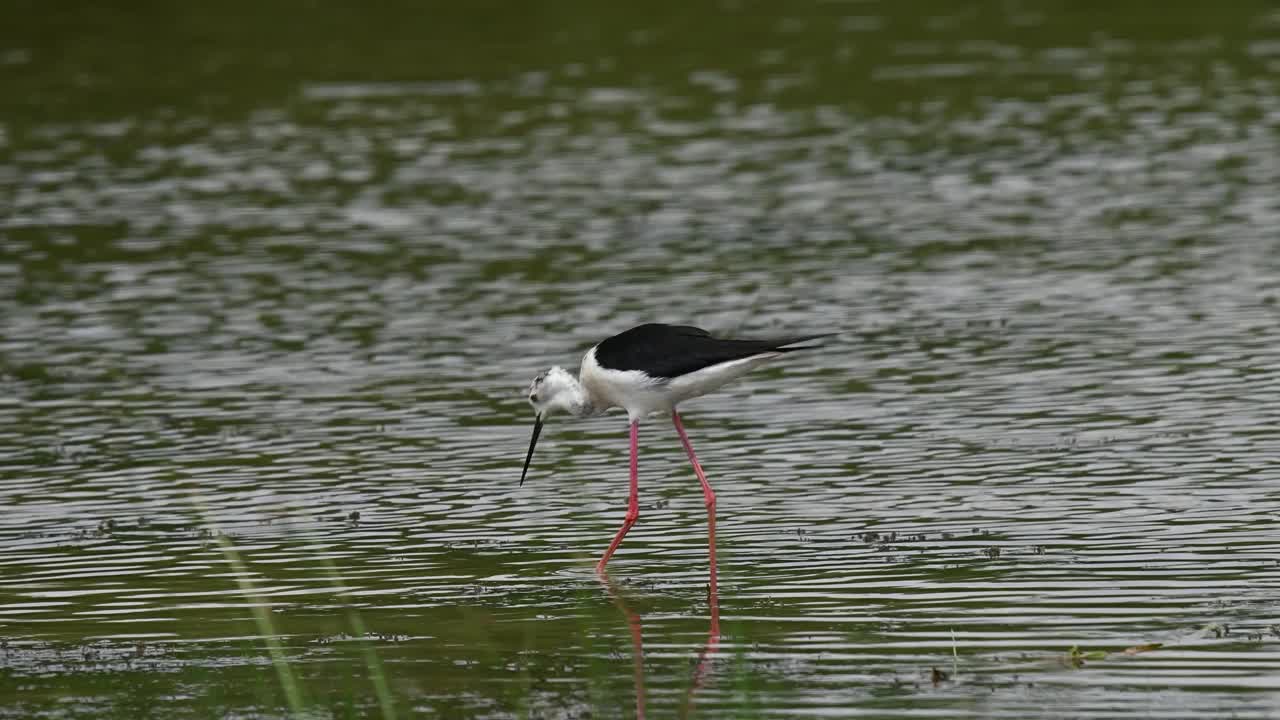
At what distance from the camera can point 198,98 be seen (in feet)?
109

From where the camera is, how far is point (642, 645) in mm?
10891

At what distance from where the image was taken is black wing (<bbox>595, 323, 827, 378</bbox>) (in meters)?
12.4

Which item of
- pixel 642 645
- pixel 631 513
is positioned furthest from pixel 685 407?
pixel 642 645

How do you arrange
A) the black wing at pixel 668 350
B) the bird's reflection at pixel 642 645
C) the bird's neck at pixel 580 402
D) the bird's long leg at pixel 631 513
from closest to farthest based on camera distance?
the bird's reflection at pixel 642 645, the black wing at pixel 668 350, the bird's long leg at pixel 631 513, the bird's neck at pixel 580 402

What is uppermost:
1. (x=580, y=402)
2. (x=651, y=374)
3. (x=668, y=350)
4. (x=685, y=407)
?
(x=668, y=350)

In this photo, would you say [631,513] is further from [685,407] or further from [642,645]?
[685,407]

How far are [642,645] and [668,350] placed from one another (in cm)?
223

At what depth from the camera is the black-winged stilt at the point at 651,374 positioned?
1238cm

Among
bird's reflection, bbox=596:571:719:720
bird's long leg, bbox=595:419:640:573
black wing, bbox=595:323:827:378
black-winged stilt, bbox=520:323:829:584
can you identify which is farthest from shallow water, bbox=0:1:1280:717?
black wing, bbox=595:323:827:378

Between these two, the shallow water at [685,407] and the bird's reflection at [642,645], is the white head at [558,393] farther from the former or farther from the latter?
the bird's reflection at [642,645]

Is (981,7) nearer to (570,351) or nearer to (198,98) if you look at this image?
(198,98)

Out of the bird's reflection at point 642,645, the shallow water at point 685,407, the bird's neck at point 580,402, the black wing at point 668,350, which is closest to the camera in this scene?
the bird's reflection at point 642,645

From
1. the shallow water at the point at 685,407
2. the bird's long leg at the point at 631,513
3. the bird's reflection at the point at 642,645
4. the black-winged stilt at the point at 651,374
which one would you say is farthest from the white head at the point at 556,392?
the bird's reflection at the point at 642,645

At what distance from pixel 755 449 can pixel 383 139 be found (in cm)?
1540
